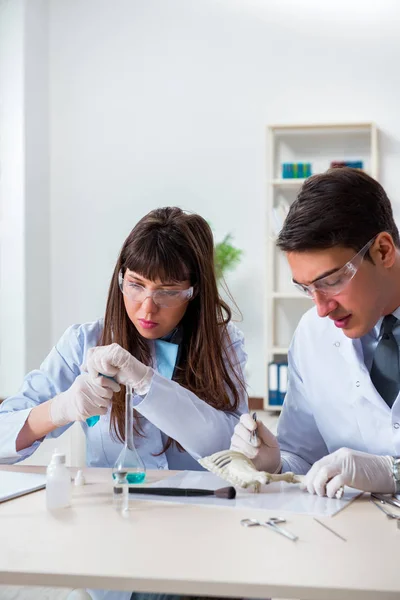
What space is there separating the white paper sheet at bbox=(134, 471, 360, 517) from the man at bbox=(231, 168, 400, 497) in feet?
0.12

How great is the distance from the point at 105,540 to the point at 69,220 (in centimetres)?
496

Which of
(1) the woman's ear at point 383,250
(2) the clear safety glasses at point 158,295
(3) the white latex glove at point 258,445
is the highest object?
(1) the woman's ear at point 383,250

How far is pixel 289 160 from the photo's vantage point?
5512 mm

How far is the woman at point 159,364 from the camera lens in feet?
5.78

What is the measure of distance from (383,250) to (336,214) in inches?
5.8

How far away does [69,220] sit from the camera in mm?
5891

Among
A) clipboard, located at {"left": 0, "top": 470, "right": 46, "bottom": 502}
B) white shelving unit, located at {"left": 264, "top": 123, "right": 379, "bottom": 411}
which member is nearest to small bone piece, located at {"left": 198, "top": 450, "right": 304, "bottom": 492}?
clipboard, located at {"left": 0, "top": 470, "right": 46, "bottom": 502}

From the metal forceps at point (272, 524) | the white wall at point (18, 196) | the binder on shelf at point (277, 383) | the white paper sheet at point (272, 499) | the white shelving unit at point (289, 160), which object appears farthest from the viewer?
the white wall at point (18, 196)

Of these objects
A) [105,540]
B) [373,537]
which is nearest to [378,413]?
[373,537]

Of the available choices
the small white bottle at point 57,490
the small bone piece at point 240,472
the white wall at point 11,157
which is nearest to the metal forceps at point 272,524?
the small bone piece at point 240,472

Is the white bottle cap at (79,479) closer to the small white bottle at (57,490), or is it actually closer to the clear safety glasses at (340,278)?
the small white bottle at (57,490)

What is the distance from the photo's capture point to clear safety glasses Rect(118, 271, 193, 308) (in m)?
1.84

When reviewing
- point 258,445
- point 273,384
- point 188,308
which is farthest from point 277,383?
point 258,445

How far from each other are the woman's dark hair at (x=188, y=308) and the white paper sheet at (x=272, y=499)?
1.30 feet
